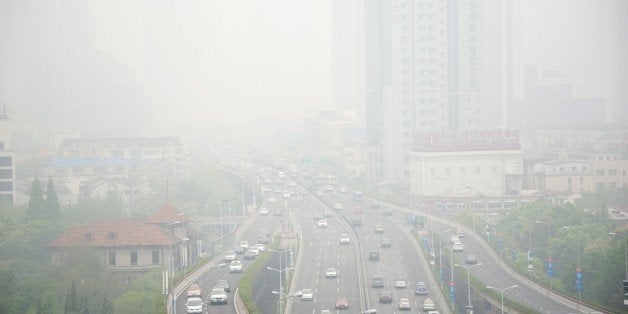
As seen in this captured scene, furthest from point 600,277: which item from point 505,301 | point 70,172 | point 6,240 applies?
point 70,172

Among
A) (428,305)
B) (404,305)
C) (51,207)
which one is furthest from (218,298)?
(51,207)

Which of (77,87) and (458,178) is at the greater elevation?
(77,87)

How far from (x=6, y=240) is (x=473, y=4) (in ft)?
144

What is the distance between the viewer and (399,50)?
264 feet

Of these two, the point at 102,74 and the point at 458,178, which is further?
the point at 102,74

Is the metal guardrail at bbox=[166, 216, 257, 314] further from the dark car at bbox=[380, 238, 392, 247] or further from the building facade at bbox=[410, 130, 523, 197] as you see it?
the building facade at bbox=[410, 130, 523, 197]

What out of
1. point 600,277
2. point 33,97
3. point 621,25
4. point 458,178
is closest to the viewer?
point 600,277

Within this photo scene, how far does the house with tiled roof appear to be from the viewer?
145 ft

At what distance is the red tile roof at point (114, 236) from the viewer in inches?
1754

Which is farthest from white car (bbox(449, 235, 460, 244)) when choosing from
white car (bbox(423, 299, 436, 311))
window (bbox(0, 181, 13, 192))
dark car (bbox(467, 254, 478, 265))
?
window (bbox(0, 181, 13, 192))

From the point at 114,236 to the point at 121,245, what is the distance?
2.50 feet

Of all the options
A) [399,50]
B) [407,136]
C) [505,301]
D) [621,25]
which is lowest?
[505,301]

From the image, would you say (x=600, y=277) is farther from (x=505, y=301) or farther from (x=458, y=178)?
(x=458, y=178)

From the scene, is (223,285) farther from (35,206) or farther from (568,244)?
(35,206)
